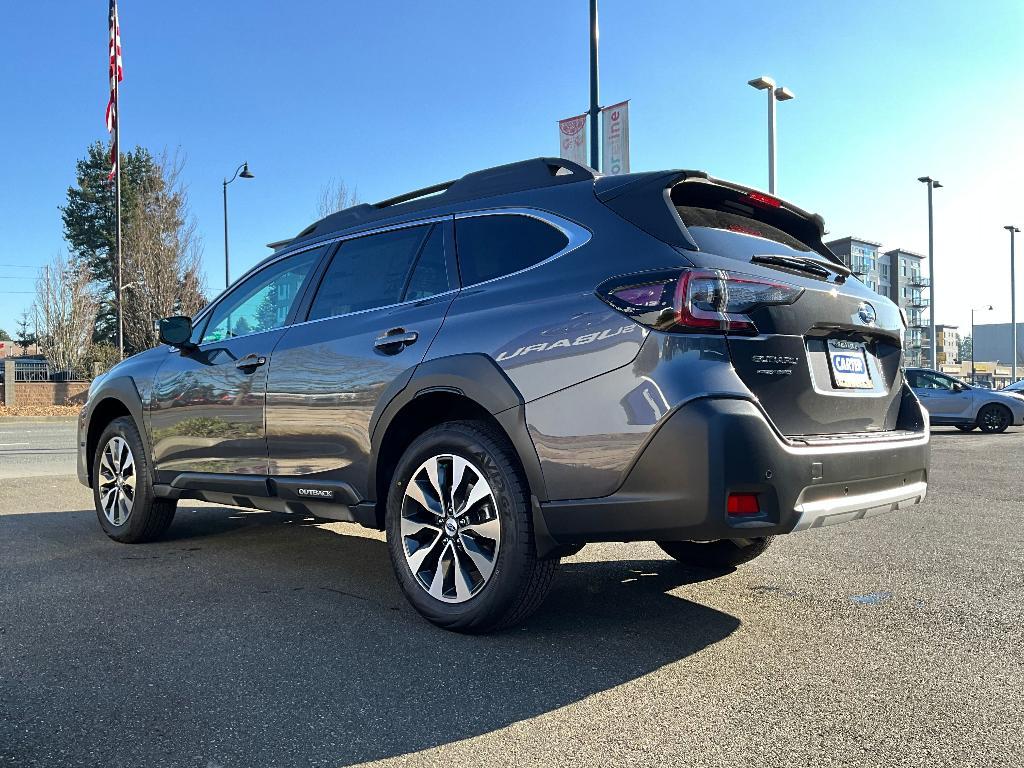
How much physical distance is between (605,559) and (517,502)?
1907 mm

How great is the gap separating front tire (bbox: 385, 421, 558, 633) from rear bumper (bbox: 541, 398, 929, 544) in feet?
0.64

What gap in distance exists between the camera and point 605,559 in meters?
5.04

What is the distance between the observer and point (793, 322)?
10.5 ft

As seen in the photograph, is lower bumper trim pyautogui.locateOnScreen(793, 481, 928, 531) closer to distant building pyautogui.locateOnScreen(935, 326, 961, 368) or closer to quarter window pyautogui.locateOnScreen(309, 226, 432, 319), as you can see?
quarter window pyautogui.locateOnScreen(309, 226, 432, 319)

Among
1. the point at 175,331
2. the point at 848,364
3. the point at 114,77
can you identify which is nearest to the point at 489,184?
the point at 848,364

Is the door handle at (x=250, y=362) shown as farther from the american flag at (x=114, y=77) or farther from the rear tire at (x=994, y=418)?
the american flag at (x=114, y=77)

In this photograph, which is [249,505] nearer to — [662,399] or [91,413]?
[91,413]

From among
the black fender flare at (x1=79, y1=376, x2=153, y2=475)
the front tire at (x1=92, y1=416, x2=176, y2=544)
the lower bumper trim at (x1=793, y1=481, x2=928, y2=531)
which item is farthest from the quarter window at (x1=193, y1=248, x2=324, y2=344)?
the lower bumper trim at (x1=793, y1=481, x2=928, y2=531)

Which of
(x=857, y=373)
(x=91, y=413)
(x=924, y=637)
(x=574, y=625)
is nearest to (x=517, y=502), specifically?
(x=574, y=625)

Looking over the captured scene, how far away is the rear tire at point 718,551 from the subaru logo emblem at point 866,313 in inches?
52.7

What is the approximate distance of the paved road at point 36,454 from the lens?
10234mm

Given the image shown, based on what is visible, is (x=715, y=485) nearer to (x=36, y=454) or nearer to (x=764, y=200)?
(x=764, y=200)

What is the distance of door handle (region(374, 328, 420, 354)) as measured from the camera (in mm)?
3789

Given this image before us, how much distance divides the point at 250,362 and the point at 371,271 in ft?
2.89
